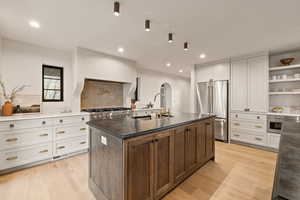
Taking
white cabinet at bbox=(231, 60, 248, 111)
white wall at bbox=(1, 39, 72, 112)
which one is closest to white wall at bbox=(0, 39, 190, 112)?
white wall at bbox=(1, 39, 72, 112)

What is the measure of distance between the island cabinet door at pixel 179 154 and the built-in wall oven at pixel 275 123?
297cm

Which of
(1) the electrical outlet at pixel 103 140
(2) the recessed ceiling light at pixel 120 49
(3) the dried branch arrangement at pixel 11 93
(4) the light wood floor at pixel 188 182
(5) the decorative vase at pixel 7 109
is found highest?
(2) the recessed ceiling light at pixel 120 49

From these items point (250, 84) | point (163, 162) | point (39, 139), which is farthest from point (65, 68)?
point (250, 84)

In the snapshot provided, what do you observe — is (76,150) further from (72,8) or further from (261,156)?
(261,156)

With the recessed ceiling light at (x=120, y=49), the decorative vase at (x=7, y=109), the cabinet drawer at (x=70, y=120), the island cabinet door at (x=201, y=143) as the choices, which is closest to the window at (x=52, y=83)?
the decorative vase at (x=7, y=109)

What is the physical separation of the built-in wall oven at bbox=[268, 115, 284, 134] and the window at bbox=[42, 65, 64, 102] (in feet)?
18.1

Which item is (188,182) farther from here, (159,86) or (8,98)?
(159,86)

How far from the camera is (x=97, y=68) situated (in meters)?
3.70

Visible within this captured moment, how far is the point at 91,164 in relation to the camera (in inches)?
76.8

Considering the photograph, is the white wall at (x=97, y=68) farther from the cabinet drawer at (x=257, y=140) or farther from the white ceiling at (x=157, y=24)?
the cabinet drawer at (x=257, y=140)

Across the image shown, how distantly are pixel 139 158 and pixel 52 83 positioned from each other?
333cm

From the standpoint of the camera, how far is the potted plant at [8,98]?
8.88 feet

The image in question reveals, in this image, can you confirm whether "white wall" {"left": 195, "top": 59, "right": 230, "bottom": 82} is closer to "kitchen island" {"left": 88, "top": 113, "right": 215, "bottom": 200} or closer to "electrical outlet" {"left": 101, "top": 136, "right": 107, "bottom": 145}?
"kitchen island" {"left": 88, "top": 113, "right": 215, "bottom": 200}

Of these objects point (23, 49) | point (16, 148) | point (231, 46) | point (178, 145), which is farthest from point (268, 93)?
point (23, 49)
